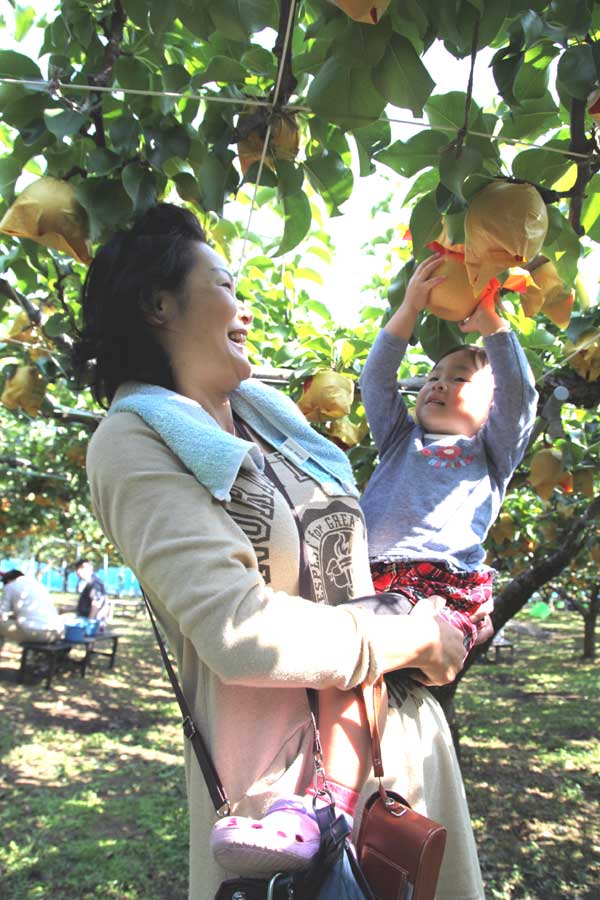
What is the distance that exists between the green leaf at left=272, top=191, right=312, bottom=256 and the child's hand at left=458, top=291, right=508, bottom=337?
1.43ft

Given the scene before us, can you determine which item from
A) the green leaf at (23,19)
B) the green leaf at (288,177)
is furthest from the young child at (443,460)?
the green leaf at (23,19)

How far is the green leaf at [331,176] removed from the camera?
1.67 m

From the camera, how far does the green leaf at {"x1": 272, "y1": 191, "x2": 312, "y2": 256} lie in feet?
5.60

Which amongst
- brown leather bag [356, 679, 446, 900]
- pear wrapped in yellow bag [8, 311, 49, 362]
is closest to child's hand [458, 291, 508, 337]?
brown leather bag [356, 679, 446, 900]

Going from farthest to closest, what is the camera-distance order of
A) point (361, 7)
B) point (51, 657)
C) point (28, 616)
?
1. point (28, 616)
2. point (51, 657)
3. point (361, 7)

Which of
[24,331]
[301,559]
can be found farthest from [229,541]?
[24,331]

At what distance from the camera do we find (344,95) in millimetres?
1279

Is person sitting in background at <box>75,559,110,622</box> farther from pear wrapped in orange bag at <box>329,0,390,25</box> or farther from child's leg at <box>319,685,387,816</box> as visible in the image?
pear wrapped in orange bag at <box>329,0,390,25</box>

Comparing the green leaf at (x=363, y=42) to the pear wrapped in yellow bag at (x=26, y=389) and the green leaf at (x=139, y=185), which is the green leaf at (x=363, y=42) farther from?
the pear wrapped in yellow bag at (x=26, y=389)

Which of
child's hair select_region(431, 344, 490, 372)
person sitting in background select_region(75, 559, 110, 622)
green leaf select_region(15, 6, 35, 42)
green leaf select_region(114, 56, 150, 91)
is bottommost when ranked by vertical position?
person sitting in background select_region(75, 559, 110, 622)

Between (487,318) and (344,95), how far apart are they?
0.54 metres

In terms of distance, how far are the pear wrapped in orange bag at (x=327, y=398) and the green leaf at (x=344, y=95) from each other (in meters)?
1.21

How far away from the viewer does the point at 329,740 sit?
3.39 ft

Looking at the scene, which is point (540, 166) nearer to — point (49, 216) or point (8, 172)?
point (49, 216)
